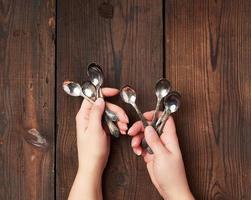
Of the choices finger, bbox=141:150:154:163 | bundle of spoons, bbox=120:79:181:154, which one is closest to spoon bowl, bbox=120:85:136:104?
bundle of spoons, bbox=120:79:181:154

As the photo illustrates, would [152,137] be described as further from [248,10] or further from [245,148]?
[248,10]

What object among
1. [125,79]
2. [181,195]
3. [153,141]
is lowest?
[181,195]

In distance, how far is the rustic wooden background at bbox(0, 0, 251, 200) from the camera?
944 millimetres

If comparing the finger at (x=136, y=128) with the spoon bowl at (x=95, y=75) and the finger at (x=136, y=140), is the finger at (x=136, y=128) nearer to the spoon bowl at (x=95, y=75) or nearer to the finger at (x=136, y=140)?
the finger at (x=136, y=140)

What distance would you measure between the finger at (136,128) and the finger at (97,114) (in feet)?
0.21

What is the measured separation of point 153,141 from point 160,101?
9cm

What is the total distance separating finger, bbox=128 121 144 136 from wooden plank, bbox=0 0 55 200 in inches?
6.8

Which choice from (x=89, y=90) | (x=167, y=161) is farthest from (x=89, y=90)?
(x=167, y=161)

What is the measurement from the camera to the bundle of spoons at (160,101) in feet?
3.00

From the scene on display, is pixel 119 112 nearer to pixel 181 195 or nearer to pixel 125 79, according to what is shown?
pixel 125 79

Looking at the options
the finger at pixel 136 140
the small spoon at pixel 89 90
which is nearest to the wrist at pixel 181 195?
the finger at pixel 136 140

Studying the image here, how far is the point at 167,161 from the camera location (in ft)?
2.90

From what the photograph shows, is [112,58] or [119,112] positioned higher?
[112,58]

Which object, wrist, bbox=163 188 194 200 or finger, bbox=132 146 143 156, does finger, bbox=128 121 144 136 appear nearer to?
finger, bbox=132 146 143 156
